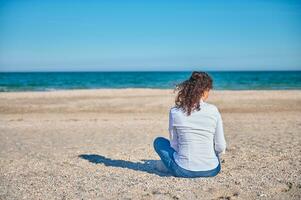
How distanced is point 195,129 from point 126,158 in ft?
A: 8.40

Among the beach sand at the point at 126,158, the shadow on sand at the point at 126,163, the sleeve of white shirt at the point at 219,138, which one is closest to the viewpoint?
the beach sand at the point at 126,158

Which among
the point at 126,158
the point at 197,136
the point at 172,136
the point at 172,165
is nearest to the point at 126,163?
the point at 126,158

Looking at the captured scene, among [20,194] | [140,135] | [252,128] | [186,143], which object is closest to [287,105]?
[252,128]

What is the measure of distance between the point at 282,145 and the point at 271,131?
2.39 meters

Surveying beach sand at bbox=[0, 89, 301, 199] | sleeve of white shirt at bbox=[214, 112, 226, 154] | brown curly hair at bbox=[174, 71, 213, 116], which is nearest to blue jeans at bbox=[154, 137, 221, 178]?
beach sand at bbox=[0, 89, 301, 199]

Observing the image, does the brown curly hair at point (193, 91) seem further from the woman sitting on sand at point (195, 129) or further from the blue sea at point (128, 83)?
the blue sea at point (128, 83)

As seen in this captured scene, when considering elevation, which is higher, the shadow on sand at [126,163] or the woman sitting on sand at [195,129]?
the woman sitting on sand at [195,129]

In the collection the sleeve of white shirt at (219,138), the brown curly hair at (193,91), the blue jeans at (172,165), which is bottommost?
the blue jeans at (172,165)

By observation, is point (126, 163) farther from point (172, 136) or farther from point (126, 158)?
point (172, 136)

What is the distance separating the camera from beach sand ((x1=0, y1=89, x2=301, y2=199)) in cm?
520

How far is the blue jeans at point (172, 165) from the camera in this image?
5.64 m

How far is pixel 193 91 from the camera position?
5.37 meters

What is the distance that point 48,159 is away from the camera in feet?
24.8

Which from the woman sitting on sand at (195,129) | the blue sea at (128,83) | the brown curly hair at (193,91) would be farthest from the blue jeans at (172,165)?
the blue sea at (128,83)
